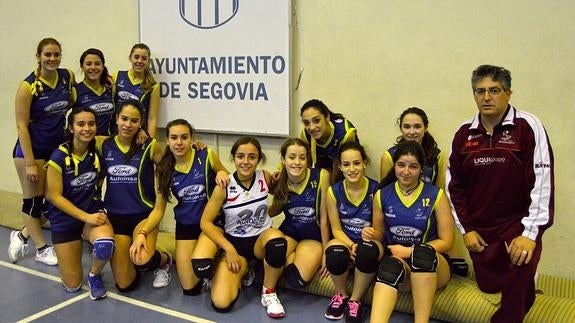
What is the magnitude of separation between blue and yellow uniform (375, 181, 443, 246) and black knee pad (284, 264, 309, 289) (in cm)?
53

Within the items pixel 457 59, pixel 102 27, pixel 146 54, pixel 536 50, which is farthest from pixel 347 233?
pixel 102 27

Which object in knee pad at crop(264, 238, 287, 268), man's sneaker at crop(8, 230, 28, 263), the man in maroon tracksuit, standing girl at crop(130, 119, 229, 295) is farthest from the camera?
man's sneaker at crop(8, 230, 28, 263)

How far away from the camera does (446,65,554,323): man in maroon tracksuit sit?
2.29 meters

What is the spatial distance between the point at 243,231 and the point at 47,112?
1564 mm

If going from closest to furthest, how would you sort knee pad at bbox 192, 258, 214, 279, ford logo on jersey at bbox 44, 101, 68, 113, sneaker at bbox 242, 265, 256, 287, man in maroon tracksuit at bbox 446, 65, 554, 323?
man in maroon tracksuit at bbox 446, 65, 554, 323 < knee pad at bbox 192, 258, 214, 279 < sneaker at bbox 242, 265, 256, 287 < ford logo on jersey at bbox 44, 101, 68, 113

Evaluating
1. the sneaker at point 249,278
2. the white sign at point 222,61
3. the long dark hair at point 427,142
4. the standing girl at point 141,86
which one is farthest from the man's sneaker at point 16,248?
the long dark hair at point 427,142

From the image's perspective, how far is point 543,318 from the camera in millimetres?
2527

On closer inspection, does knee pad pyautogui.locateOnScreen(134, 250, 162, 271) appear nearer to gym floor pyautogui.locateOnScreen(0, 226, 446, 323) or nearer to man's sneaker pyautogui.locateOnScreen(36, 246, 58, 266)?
gym floor pyautogui.locateOnScreen(0, 226, 446, 323)

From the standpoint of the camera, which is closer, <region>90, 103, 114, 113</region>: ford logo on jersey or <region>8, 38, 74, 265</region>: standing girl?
<region>8, 38, 74, 265</region>: standing girl

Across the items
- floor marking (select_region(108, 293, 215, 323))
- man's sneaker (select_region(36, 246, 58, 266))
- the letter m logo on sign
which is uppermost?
the letter m logo on sign

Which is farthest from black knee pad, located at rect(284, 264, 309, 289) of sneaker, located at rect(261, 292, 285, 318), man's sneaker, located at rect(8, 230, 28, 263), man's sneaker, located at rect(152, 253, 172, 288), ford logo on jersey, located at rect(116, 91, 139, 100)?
man's sneaker, located at rect(8, 230, 28, 263)

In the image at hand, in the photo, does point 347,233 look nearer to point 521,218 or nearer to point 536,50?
point 521,218

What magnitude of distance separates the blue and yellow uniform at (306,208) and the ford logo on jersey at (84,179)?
115 cm

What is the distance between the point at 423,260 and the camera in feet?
8.05
